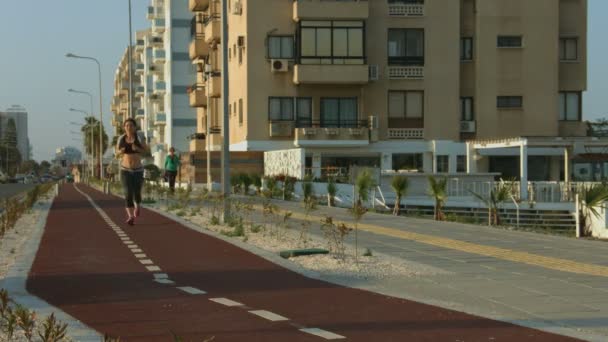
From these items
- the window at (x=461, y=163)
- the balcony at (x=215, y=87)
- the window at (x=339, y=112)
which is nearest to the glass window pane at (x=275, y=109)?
the window at (x=339, y=112)

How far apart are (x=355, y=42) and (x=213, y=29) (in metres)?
12.7

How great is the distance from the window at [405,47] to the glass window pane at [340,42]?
2.91 metres

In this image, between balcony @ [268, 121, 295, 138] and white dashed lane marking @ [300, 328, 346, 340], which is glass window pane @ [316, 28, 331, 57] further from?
white dashed lane marking @ [300, 328, 346, 340]

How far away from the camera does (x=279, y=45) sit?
159 ft

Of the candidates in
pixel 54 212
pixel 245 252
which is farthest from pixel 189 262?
pixel 54 212

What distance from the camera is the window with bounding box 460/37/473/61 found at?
50375mm

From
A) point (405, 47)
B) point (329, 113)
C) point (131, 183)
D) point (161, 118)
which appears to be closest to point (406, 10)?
point (405, 47)

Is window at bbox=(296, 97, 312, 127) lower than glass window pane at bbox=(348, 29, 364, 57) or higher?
lower

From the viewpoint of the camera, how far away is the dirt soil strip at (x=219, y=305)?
24.2 ft

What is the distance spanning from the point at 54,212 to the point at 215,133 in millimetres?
34364

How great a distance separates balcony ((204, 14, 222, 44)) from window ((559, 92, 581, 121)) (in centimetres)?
2178

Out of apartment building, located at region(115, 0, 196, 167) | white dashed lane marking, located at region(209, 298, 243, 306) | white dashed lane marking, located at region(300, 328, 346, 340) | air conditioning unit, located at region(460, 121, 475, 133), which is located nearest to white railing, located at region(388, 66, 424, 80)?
Result: air conditioning unit, located at region(460, 121, 475, 133)

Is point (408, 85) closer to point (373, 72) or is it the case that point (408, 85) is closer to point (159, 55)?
point (373, 72)

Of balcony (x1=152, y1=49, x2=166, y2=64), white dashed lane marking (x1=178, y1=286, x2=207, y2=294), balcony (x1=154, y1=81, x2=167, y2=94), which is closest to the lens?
white dashed lane marking (x1=178, y1=286, x2=207, y2=294)
